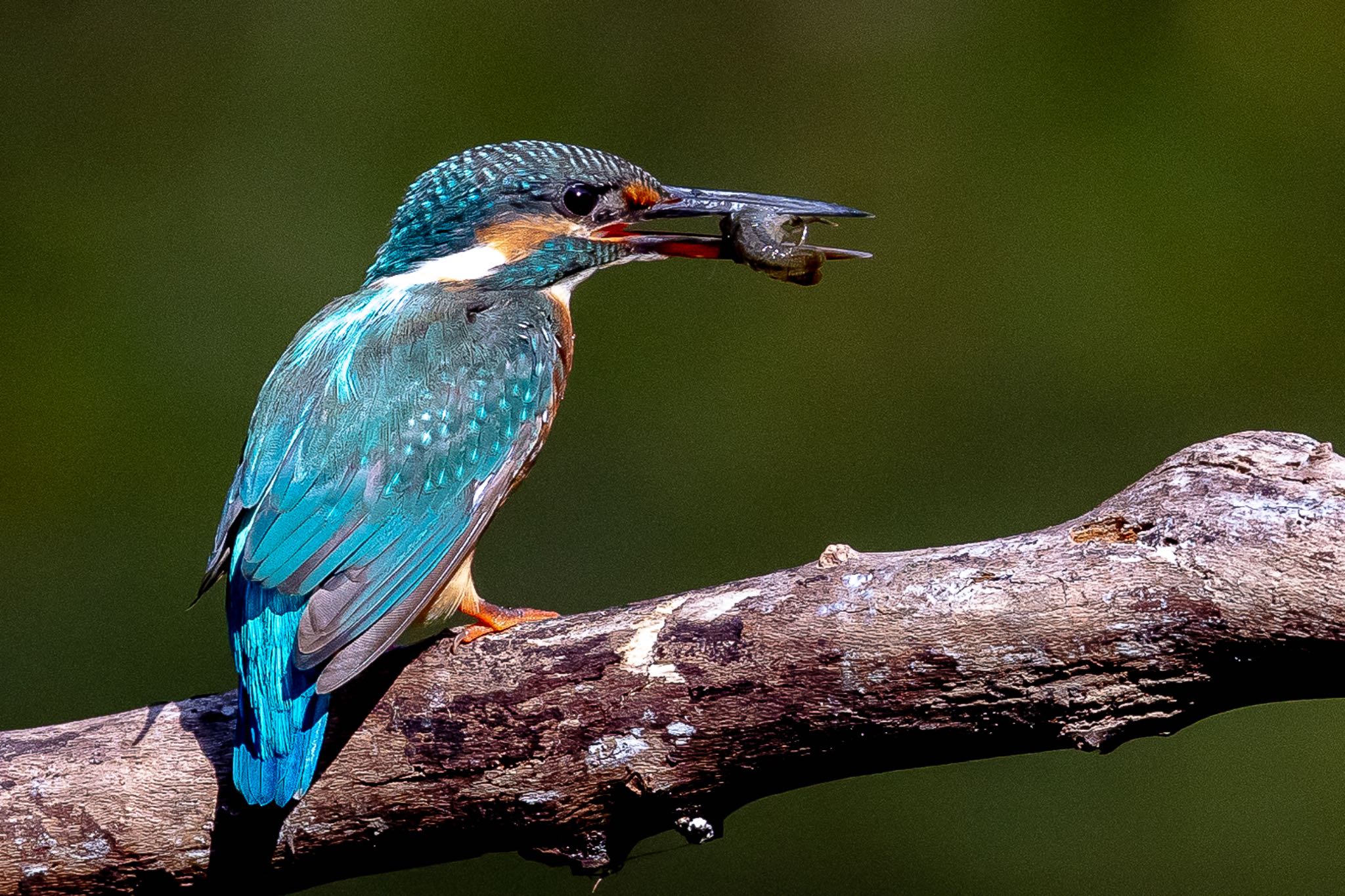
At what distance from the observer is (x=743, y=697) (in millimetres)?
1809

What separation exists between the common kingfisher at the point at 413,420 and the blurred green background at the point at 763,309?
155 centimetres

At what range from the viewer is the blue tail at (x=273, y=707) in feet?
6.06

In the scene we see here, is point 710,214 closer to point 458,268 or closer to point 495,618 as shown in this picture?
point 458,268

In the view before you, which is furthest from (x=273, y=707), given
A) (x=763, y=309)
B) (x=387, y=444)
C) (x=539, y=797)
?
(x=763, y=309)

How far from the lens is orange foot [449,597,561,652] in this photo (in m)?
2.13

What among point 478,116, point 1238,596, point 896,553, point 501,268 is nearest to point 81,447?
point 478,116

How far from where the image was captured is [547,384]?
2379 millimetres

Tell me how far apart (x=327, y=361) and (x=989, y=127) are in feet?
9.52

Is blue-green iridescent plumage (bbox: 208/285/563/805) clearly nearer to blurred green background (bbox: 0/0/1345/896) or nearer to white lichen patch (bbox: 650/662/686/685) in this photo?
white lichen patch (bbox: 650/662/686/685)

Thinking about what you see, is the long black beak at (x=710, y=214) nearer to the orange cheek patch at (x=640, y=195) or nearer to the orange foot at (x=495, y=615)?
the orange cheek patch at (x=640, y=195)

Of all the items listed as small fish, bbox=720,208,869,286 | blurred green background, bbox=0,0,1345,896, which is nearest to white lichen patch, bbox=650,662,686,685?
small fish, bbox=720,208,869,286

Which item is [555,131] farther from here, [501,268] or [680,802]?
[680,802]

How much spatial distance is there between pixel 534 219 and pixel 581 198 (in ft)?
0.29

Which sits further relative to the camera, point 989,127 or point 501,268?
point 989,127
